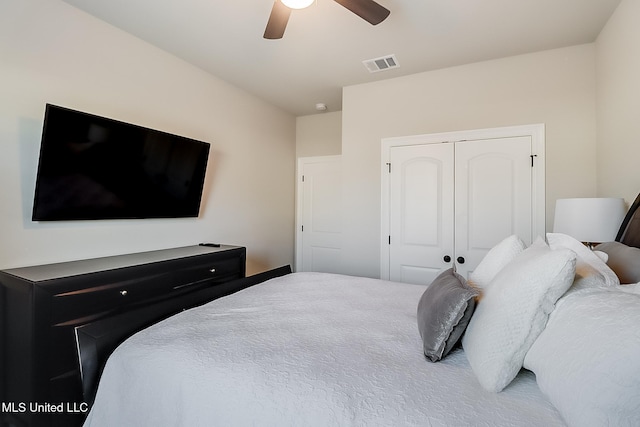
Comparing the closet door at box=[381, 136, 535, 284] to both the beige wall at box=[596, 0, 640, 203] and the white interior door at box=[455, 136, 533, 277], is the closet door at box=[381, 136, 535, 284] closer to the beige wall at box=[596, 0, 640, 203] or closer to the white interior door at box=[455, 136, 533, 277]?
the white interior door at box=[455, 136, 533, 277]

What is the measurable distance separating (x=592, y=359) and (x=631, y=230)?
1289mm

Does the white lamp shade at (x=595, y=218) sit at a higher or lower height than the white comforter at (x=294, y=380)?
higher

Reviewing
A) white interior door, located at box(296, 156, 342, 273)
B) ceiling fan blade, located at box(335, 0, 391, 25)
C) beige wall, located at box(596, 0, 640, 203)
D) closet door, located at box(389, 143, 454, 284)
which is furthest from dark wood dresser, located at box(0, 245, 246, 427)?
beige wall, located at box(596, 0, 640, 203)

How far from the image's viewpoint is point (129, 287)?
1.91 m

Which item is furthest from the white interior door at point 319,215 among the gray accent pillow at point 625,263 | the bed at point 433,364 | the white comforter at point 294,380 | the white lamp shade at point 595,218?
the gray accent pillow at point 625,263

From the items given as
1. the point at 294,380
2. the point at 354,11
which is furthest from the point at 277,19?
the point at 294,380

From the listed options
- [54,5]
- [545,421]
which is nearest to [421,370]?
[545,421]

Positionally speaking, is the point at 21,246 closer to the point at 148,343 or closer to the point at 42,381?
the point at 42,381

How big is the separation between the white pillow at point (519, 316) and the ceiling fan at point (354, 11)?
1547mm

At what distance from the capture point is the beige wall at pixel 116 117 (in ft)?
5.95

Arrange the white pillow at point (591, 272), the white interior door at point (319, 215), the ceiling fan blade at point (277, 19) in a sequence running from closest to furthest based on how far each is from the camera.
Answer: the white pillow at point (591, 272), the ceiling fan blade at point (277, 19), the white interior door at point (319, 215)

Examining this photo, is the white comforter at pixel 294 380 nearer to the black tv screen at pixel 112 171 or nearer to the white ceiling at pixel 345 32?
the black tv screen at pixel 112 171

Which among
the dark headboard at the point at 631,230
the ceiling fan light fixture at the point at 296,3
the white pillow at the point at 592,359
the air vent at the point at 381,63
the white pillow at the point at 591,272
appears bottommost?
the white pillow at the point at 592,359

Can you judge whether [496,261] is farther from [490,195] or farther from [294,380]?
[490,195]
